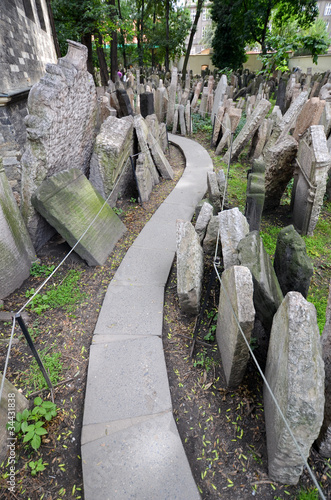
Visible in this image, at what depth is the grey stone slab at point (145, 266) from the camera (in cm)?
372

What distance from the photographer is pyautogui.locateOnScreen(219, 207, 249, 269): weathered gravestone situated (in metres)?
2.88

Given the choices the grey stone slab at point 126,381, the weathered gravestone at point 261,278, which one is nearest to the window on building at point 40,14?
the weathered gravestone at point 261,278

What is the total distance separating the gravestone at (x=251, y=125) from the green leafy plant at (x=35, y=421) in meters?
6.86

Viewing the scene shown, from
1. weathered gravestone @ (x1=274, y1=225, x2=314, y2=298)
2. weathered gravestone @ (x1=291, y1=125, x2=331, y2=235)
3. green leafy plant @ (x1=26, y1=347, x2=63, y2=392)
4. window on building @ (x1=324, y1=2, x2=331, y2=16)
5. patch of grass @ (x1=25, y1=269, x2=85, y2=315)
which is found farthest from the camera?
window on building @ (x1=324, y1=2, x2=331, y2=16)

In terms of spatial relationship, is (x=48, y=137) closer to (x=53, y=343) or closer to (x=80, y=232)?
(x=80, y=232)

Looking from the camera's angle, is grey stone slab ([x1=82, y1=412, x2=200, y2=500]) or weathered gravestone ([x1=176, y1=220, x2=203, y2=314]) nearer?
grey stone slab ([x1=82, y1=412, x2=200, y2=500])

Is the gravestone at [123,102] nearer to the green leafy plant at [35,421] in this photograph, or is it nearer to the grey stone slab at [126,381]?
the grey stone slab at [126,381]

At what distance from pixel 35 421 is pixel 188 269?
6.04ft

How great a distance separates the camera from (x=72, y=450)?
2.10m

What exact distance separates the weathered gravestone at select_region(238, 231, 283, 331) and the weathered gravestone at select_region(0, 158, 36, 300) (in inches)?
100

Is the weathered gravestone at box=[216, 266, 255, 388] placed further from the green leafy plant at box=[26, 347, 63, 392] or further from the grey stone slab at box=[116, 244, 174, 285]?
the green leafy plant at box=[26, 347, 63, 392]

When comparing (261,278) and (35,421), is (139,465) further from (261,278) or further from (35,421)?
(261,278)

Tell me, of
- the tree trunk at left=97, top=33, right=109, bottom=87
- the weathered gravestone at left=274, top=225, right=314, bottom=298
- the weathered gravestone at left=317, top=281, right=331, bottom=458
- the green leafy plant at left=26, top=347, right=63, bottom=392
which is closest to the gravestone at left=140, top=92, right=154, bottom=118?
the weathered gravestone at left=274, top=225, right=314, bottom=298

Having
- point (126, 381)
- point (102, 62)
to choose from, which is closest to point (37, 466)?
point (126, 381)
